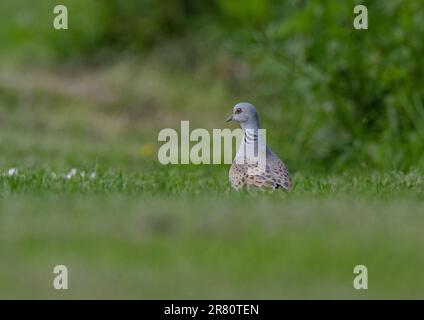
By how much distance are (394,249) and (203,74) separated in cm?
1552

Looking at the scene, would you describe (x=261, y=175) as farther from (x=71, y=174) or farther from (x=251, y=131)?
(x=71, y=174)

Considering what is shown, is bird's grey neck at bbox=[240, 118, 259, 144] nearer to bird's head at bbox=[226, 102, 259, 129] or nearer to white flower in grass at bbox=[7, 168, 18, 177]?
bird's head at bbox=[226, 102, 259, 129]

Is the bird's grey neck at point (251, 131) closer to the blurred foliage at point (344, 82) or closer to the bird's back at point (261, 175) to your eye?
the bird's back at point (261, 175)

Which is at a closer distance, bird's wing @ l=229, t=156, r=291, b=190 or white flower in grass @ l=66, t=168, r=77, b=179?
bird's wing @ l=229, t=156, r=291, b=190

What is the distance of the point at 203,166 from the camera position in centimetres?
1455

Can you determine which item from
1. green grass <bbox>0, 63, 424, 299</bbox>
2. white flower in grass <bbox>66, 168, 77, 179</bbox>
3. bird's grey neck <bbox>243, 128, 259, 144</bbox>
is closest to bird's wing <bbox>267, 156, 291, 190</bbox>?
green grass <bbox>0, 63, 424, 299</bbox>

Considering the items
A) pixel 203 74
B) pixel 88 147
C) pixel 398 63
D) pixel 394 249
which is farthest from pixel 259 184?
pixel 203 74

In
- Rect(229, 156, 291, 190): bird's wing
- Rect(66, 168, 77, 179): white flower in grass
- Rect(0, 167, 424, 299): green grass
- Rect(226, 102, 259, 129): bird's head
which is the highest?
Rect(226, 102, 259, 129): bird's head

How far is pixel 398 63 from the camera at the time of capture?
14.8 metres

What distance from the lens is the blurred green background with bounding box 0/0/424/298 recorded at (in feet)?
22.6

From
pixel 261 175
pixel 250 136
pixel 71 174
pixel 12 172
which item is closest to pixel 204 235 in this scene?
pixel 261 175

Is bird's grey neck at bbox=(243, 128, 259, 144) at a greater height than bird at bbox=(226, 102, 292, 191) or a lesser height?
greater

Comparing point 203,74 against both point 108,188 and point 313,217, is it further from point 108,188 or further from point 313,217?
point 313,217

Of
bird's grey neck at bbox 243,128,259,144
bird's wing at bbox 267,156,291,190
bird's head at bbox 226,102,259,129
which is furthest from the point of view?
bird's head at bbox 226,102,259,129
